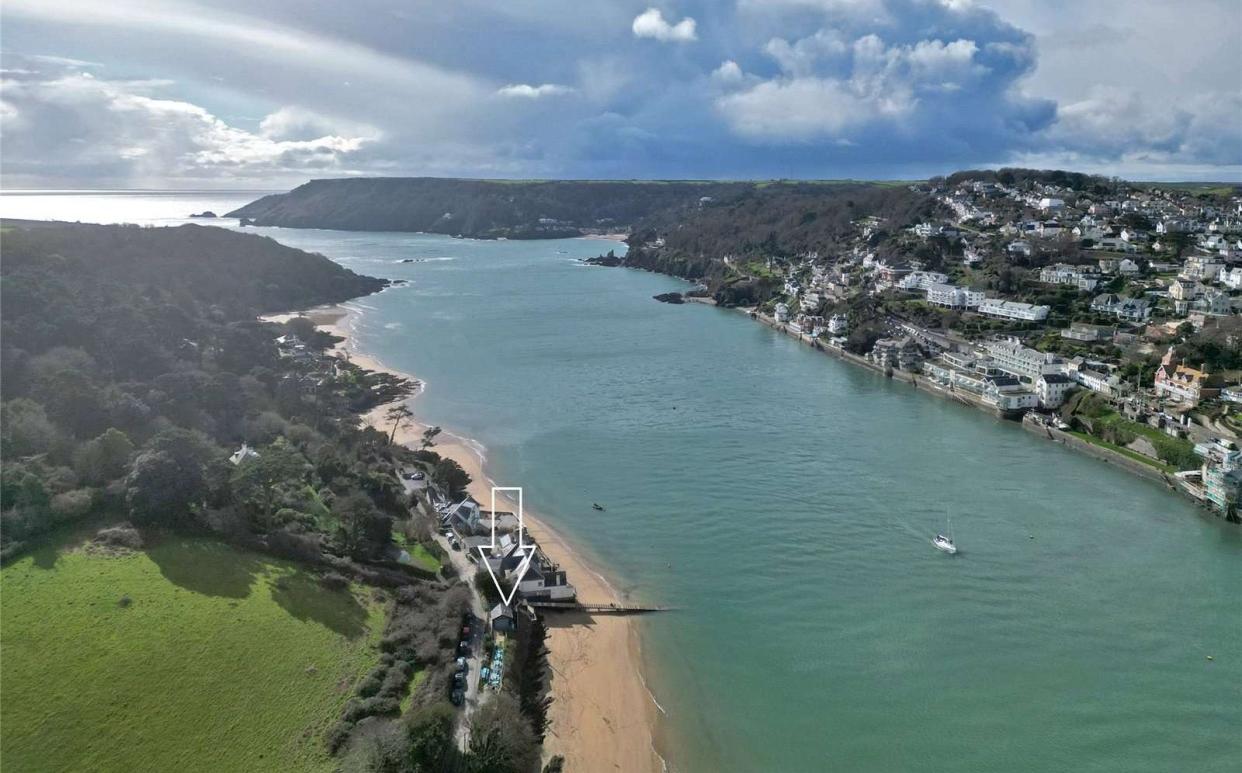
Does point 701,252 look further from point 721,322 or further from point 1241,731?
point 1241,731

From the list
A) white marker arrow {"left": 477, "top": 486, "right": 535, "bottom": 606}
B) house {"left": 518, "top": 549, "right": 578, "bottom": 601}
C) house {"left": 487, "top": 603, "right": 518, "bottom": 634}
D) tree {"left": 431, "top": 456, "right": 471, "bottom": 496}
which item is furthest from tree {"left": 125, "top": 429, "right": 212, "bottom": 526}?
tree {"left": 431, "top": 456, "right": 471, "bottom": 496}

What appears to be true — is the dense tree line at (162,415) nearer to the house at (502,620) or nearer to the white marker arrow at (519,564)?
the white marker arrow at (519,564)

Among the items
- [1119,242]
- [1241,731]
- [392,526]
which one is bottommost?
[1241,731]

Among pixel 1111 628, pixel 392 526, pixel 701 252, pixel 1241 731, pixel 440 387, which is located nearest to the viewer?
pixel 1241 731

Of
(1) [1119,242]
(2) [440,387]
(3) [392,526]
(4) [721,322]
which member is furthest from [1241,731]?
(1) [1119,242]

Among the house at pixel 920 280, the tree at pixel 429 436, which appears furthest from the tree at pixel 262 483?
the house at pixel 920 280

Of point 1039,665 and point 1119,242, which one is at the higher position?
point 1119,242

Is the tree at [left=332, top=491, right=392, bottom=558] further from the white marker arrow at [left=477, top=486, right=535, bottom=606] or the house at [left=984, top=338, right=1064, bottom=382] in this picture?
the house at [left=984, top=338, right=1064, bottom=382]
